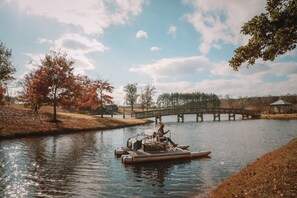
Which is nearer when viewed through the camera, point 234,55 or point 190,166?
point 234,55

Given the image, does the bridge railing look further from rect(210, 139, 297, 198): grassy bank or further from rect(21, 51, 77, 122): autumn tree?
rect(210, 139, 297, 198): grassy bank

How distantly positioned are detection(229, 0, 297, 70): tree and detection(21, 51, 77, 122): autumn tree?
37906 mm

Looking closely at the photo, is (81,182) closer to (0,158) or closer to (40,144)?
(0,158)

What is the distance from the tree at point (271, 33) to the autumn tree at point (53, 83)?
37.9 meters

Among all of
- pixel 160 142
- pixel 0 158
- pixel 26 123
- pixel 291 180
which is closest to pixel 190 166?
pixel 160 142

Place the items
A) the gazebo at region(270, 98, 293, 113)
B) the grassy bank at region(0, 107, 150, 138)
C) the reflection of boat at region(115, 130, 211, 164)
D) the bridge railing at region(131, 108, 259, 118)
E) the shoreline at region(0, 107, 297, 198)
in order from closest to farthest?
the shoreline at region(0, 107, 297, 198) → the reflection of boat at region(115, 130, 211, 164) → the grassy bank at region(0, 107, 150, 138) → the bridge railing at region(131, 108, 259, 118) → the gazebo at region(270, 98, 293, 113)

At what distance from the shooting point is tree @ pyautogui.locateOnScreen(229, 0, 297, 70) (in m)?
15.2

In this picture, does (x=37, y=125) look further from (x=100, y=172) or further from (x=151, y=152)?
(x=100, y=172)

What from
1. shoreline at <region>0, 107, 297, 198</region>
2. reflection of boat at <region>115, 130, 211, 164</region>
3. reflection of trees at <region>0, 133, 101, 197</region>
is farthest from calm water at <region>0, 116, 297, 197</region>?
shoreline at <region>0, 107, 297, 198</region>

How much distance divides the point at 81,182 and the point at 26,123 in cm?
2833

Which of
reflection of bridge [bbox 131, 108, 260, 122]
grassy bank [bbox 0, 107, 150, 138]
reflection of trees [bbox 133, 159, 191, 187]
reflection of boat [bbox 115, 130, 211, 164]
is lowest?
reflection of trees [bbox 133, 159, 191, 187]

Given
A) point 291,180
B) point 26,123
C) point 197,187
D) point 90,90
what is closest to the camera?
point 291,180

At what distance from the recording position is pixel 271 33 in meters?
15.8

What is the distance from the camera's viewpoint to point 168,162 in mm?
23484
